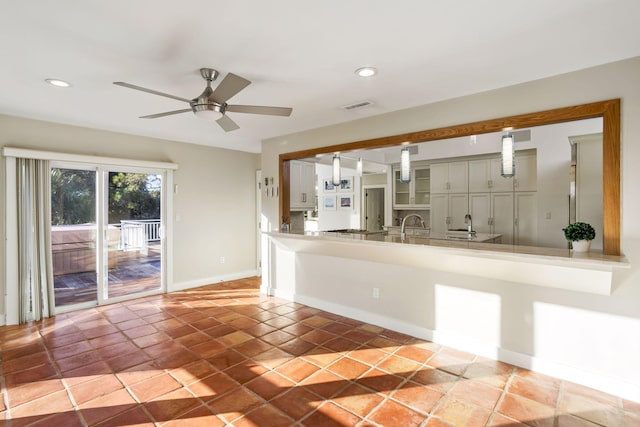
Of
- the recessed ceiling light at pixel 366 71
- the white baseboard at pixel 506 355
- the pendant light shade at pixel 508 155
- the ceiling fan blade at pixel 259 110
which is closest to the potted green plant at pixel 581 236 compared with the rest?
the pendant light shade at pixel 508 155

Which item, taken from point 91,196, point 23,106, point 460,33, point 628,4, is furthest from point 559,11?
point 91,196

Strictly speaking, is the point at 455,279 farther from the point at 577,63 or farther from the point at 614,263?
the point at 577,63

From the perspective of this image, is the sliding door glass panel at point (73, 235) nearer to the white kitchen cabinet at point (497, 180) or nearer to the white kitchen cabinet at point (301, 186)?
the white kitchen cabinet at point (301, 186)

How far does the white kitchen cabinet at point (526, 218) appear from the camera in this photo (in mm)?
5477

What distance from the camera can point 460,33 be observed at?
2012mm

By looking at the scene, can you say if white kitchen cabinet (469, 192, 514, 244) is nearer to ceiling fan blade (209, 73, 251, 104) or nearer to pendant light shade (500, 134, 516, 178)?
pendant light shade (500, 134, 516, 178)

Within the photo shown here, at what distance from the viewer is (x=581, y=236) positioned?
2.47 m

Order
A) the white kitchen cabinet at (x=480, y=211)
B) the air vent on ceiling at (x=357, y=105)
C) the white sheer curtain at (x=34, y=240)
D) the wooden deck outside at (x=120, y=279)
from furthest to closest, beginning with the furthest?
the white kitchen cabinet at (x=480, y=211) → the wooden deck outside at (x=120, y=279) → the white sheer curtain at (x=34, y=240) → the air vent on ceiling at (x=357, y=105)

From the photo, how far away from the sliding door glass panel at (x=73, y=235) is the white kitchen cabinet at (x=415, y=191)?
547 centimetres

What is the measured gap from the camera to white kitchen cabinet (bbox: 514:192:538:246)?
5.48 m

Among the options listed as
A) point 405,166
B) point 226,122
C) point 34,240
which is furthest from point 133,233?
point 405,166

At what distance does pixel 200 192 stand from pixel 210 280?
152cm

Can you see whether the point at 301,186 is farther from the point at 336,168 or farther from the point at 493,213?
the point at 493,213

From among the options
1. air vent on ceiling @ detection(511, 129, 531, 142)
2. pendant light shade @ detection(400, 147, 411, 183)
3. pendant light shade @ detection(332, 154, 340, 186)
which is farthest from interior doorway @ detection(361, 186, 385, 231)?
pendant light shade @ detection(400, 147, 411, 183)
